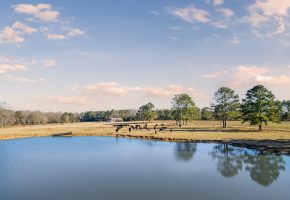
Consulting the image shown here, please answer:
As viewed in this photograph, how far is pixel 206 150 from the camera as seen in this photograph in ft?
176

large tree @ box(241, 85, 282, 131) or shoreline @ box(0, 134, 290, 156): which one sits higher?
large tree @ box(241, 85, 282, 131)

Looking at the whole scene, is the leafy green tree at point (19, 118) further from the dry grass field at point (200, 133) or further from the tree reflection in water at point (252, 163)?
the tree reflection in water at point (252, 163)

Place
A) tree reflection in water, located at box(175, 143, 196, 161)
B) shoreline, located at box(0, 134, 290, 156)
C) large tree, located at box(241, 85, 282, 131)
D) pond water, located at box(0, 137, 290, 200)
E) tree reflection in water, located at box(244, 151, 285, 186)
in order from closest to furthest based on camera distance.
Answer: pond water, located at box(0, 137, 290, 200) < tree reflection in water, located at box(244, 151, 285, 186) < tree reflection in water, located at box(175, 143, 196, 161) < shoreline, located at box(0, 134, 290, 156) < large tree, located at box(241, 85, 282, 131)

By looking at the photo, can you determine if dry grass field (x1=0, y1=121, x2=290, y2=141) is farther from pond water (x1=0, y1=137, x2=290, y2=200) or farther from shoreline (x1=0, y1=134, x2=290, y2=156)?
pond water (x1=0, y1=137, x2=290, y2=200)

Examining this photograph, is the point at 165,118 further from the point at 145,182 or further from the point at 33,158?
the point at 145,182

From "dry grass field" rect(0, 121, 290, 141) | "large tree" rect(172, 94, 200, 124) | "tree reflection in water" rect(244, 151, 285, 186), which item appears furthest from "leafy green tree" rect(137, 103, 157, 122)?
"tree reflection in water" rect(244, 151, 285, 186)

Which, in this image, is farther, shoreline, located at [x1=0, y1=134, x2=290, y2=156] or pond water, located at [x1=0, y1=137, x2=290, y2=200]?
shoreline, located at [x1=0, y1=134, x2=290, y2=156]

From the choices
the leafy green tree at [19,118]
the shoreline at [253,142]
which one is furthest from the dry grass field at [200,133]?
the leafy green tree at [19,118]

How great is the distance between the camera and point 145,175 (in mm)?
33500

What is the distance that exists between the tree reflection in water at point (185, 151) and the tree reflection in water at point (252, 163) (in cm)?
368

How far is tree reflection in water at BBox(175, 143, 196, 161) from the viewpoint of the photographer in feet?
151

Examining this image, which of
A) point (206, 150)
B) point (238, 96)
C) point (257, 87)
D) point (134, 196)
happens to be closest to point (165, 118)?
point (238, 96)

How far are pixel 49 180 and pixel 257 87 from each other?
65.2 m

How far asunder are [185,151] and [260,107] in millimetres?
36551
